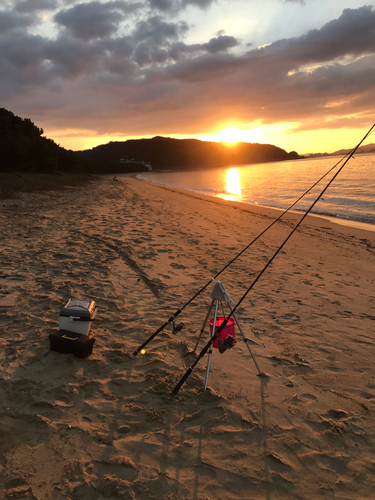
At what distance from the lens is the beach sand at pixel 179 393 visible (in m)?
2.56

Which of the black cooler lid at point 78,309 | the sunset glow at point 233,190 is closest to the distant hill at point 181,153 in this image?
the sunset glow at point 233,190

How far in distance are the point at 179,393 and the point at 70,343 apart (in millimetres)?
1524

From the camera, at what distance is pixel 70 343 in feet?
12.6

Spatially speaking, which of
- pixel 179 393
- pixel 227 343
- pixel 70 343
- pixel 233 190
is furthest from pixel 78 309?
pixel 233 190

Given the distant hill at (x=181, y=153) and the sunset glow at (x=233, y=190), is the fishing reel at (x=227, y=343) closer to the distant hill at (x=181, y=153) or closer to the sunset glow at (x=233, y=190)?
the sunset glow at (x=233, y=190)

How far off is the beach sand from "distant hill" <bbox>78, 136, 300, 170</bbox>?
481 feet

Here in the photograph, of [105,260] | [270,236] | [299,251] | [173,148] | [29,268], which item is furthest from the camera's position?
[173,148]

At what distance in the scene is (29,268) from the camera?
6.32 metres

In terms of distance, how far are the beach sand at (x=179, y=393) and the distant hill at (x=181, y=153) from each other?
146538 millimetres

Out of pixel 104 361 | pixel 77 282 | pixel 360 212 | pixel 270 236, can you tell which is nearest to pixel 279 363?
pixel 104 361

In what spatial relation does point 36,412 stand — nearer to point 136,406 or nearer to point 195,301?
point 136,406

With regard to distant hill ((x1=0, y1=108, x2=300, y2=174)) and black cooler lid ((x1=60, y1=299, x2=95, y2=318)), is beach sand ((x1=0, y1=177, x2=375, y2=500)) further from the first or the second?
distant hill ((x1=0, y1=108, x2=300, y2=174))

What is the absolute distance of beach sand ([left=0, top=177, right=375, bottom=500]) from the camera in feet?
8.41

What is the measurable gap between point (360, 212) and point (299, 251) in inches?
516
